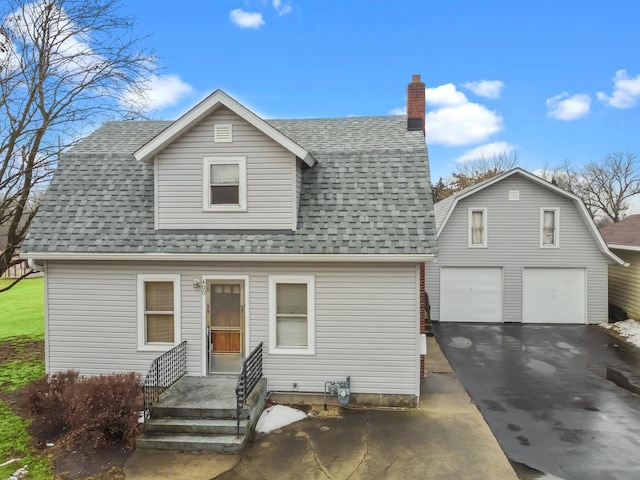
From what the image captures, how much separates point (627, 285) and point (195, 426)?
19533 millimetres

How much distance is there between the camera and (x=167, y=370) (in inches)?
320

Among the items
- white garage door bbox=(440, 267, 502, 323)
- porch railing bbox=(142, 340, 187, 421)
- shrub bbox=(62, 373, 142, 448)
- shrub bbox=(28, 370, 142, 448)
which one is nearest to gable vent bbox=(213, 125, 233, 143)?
porch railing bbox=(142, 340, 187, 421)

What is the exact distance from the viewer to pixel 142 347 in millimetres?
8734

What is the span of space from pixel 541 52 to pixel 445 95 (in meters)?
29.0

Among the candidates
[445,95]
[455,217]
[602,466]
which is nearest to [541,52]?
[455,217]

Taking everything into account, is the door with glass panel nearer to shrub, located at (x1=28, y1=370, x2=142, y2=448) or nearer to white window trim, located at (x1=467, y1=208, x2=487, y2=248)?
shrub, located at (x1=28, y1=370, x2=142, y2=448)

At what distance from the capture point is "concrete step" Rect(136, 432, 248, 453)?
6578 mm

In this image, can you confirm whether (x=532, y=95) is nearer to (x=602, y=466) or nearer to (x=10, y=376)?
(x=602, y=466)

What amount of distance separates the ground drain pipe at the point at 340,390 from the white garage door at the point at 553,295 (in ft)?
41.1

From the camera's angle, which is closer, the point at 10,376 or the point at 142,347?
the point at 142,347

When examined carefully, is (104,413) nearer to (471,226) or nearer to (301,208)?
(301,208)

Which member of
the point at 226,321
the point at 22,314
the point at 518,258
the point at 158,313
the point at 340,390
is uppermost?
the point at 518,258

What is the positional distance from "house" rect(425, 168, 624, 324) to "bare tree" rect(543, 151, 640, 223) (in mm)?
30510

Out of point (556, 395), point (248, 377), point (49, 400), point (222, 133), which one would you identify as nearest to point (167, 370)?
point (248, 377)
